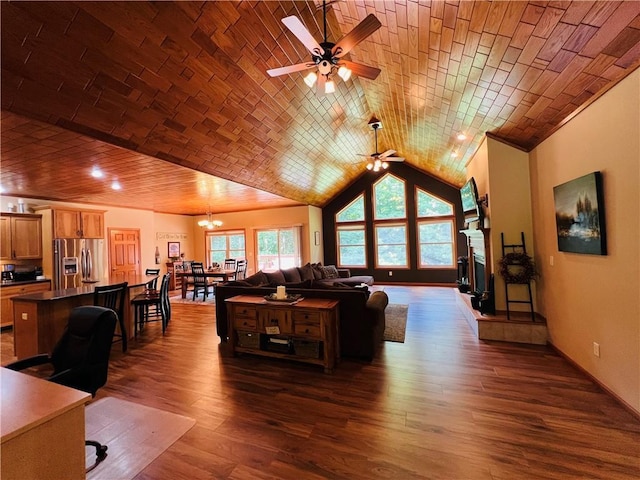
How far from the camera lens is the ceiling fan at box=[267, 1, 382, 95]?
2.22 metres

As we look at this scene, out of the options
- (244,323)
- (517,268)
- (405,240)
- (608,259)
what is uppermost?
(405,240)

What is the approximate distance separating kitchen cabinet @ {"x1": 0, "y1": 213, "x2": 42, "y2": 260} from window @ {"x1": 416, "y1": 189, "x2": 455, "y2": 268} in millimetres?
9613

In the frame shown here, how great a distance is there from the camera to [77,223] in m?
6.10

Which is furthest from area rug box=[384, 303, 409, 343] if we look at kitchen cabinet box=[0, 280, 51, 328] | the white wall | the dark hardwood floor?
kitchen cabinet box=[0, 280, 51, 328]

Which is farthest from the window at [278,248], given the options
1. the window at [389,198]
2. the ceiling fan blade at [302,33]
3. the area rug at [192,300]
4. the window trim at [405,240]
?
the ceiling fan blade at [302,33]

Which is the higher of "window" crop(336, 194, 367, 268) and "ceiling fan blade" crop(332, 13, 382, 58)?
"ceiling fan blade" crop(332, 13, 382, 58)

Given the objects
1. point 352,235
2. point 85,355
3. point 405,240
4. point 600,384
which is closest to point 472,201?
point 600,384

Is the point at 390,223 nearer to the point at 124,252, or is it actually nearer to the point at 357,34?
the point at 357,34

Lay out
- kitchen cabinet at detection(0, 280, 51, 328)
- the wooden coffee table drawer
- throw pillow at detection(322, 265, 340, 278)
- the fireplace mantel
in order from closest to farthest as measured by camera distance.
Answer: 1. the wooden coffee table drawer
2. the fireplace mantel
3. kitchen cabinet at detection(0, 280, 51, 328)
4. throw pillow at detection(322, 265, 340, 278)

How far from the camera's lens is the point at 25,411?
1.18 meters

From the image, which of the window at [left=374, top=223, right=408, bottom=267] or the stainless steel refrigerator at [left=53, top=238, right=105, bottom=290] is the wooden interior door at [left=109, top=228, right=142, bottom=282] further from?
the window at [left=374, top=223, right=408, bottom=267]

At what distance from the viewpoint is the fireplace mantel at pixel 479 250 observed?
4.62m

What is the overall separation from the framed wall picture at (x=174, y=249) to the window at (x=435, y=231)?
27.0ft

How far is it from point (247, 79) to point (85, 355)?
3.31 m
